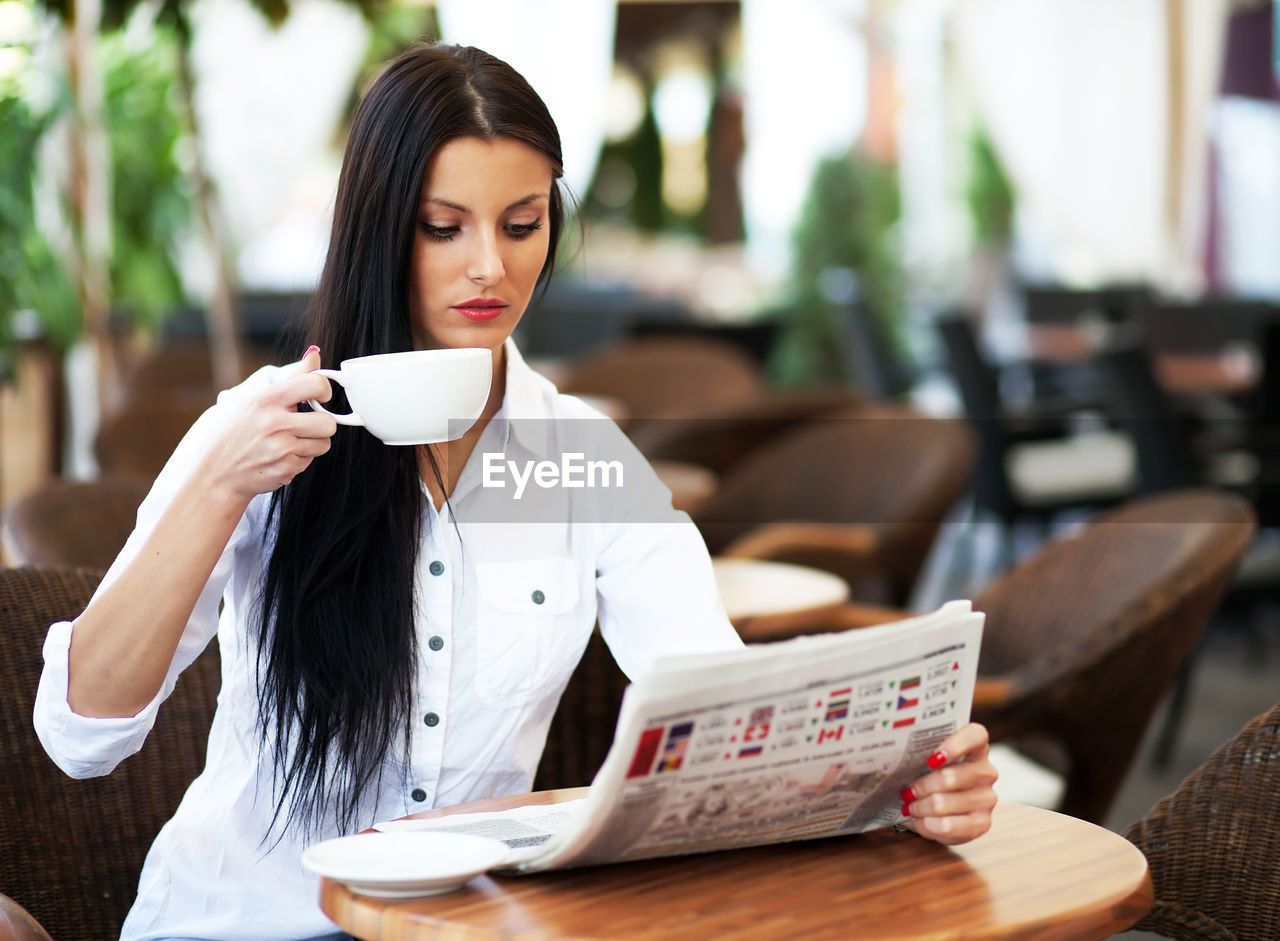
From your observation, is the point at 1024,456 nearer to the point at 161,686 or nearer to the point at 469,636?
the point at 469,636

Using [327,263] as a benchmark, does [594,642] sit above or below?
below

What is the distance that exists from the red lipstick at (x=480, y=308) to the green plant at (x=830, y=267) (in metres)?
6.88

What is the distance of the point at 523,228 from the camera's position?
1.24 metres

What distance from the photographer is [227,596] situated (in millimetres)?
1266

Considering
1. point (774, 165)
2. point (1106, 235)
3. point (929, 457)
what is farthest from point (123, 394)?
point (774, 165)

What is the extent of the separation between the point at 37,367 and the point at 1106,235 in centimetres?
708

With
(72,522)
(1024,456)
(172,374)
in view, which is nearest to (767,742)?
(72,522)

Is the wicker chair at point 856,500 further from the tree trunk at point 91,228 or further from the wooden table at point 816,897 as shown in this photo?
the tree trunk at point 91,228

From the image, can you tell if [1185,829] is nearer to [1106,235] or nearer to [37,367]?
[37,367]

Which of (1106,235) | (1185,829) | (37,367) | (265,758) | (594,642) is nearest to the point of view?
(265,758)

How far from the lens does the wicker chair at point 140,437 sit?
319cm

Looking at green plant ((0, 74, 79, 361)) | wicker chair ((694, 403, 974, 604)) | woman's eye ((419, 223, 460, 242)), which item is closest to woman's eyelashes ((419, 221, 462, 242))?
woman's eye ((419, 223, 460, 242))

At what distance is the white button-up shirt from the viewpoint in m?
1.22

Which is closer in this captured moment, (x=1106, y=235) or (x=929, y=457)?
(x=929, y=457)
